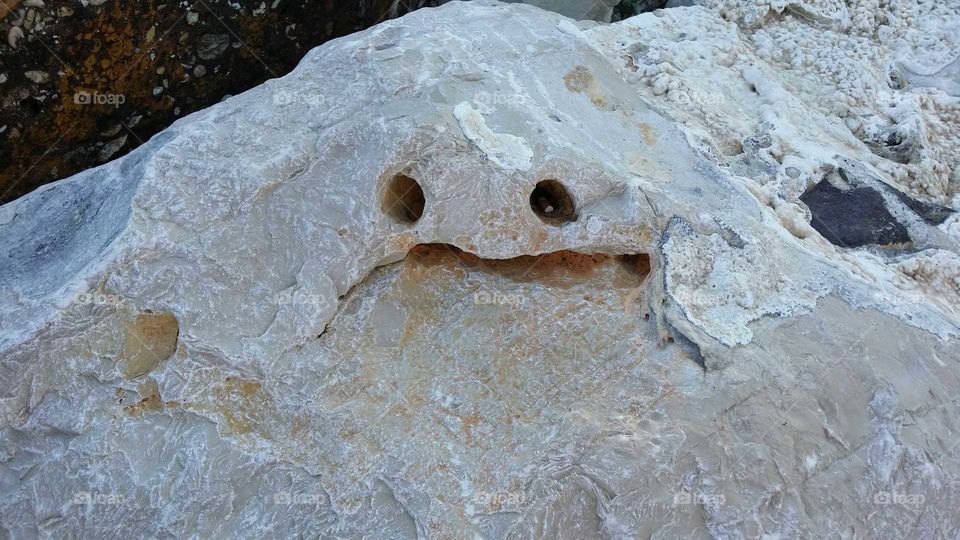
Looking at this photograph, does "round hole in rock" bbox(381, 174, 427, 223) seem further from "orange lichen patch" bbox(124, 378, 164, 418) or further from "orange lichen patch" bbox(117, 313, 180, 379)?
"orange lichen patch" bbox(124, 378, 164, 418)

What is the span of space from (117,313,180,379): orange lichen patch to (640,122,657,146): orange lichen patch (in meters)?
1.30

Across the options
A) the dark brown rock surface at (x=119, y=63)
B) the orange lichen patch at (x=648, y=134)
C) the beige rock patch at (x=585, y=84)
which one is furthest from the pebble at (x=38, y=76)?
the orange lichen patch at (x=648, y=134)

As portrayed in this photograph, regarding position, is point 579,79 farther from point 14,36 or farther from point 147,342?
point 14,36

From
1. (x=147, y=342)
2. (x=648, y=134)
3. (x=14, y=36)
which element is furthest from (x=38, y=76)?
(x=648, y=134)

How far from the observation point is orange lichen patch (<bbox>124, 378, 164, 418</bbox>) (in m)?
2.22

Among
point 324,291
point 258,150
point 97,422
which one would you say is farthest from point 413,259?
point 97,422

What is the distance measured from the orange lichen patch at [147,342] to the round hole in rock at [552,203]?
0.93 m

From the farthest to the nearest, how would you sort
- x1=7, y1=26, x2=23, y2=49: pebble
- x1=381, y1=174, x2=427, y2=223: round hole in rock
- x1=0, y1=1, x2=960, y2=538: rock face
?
x1=7, y1=26, x2=23, y2=49: pebble
x1=381, y1=174, x2=427, y2=223: round hole in rock
x1=0, y1=1, x2=960, y2=538: rock face

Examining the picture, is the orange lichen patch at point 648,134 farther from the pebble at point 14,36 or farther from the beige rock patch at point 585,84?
the pebble at point 14,36

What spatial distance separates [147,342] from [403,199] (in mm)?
700

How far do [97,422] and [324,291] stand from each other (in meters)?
0.61

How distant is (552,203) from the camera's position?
2.47 m

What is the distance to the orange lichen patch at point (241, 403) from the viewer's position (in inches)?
87.9

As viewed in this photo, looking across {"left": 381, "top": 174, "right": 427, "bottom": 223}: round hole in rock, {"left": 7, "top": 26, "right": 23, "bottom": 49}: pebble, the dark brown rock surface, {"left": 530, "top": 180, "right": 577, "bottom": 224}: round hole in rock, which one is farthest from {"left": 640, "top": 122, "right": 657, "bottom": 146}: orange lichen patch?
{"left": 7, "top": 26, "right": 23, "bottom": 49}: pebble
